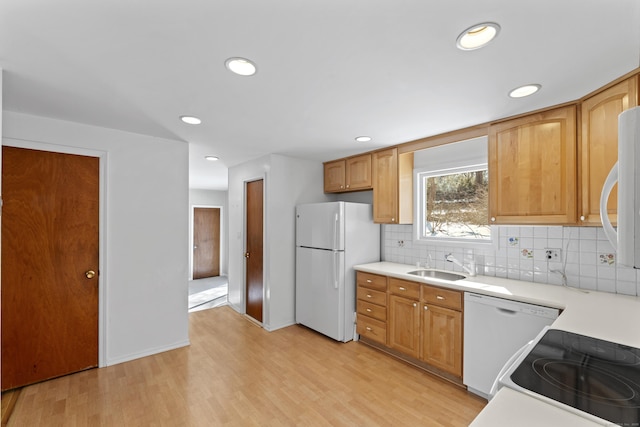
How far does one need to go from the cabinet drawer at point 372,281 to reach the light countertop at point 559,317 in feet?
0.25

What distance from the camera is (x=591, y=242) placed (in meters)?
2.22

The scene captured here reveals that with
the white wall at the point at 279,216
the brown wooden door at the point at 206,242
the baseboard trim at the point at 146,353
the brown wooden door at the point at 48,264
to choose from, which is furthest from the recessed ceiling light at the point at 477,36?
the brown wooden door at the point at 206,242

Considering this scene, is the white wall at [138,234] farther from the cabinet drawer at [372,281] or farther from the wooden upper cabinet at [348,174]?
the cabinet drawer at [372,281]

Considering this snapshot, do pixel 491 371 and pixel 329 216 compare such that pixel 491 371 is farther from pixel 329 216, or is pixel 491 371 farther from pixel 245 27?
pixel 245 27

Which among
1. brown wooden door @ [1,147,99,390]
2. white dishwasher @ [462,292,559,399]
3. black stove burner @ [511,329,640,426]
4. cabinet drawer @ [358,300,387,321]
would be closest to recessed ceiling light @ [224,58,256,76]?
black stove burner @ [511,329,640,426]

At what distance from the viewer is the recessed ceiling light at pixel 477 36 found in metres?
1.23

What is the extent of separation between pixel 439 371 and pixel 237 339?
2191 mm

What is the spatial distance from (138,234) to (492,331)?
330 centimetres

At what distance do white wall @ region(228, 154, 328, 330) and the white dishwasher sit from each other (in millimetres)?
2192

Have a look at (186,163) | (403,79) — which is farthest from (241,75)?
(186,163)

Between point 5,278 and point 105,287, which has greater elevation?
point 5,278

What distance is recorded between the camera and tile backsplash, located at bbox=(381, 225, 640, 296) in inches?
83.9

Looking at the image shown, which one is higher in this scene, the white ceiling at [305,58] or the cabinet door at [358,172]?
the white ceiling at [305,58]

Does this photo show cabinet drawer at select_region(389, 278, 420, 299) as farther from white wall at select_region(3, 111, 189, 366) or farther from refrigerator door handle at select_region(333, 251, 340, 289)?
white wall at select_region(3, 111, 189, 366)
